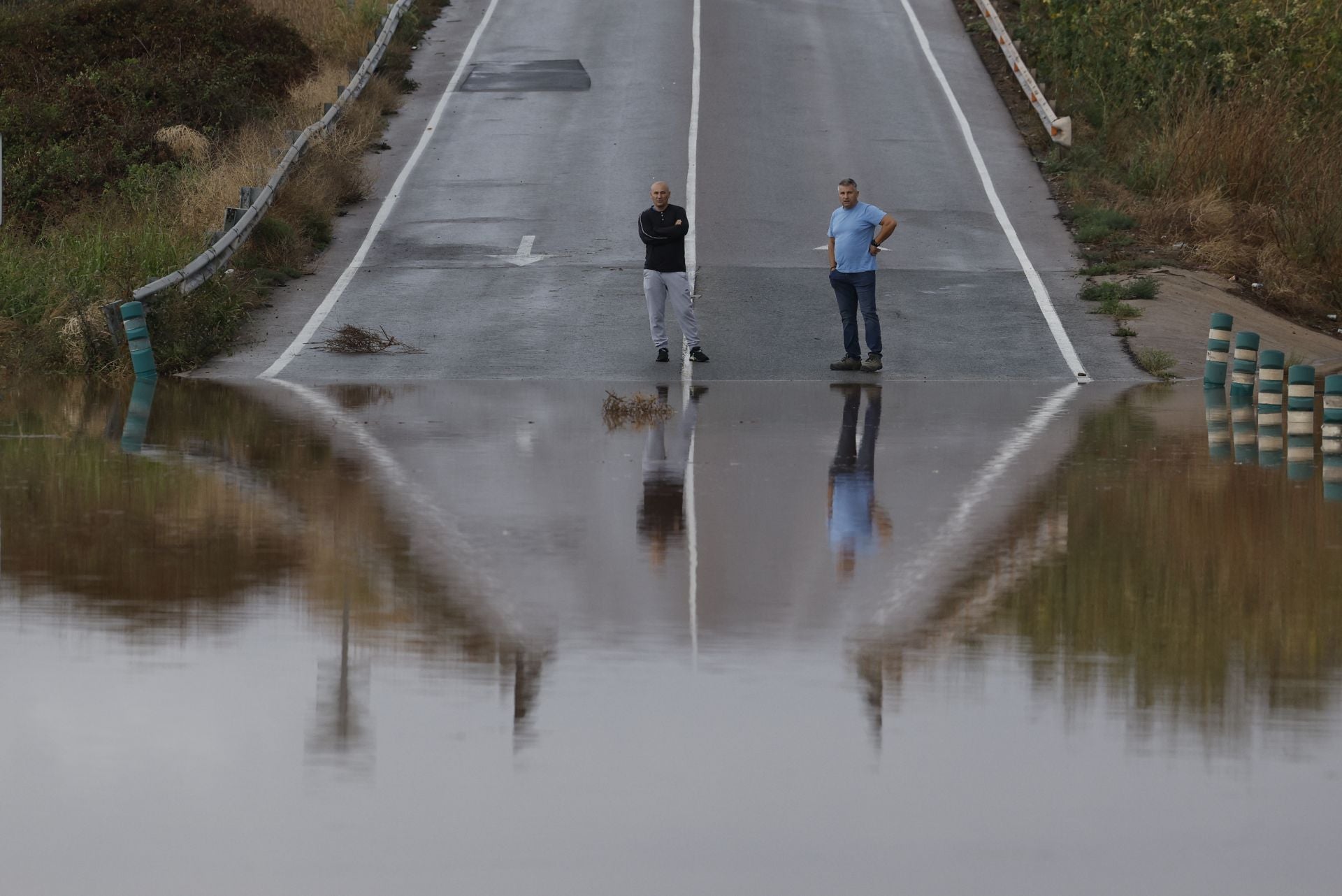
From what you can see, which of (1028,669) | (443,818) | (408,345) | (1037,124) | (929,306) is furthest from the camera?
(1037,124)

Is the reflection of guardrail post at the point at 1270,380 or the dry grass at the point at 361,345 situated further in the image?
the dry grass at the point at 361,345

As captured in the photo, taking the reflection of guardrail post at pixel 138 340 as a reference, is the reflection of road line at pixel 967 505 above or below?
above

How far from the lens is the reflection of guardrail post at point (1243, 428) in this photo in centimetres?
1397

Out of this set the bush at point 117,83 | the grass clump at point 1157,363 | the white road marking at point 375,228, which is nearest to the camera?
the grass clump at point 1157,363

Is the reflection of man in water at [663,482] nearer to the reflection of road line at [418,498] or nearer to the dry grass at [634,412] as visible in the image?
the dry grass at [634,412]

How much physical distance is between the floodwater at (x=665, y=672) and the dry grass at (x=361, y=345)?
670 cm

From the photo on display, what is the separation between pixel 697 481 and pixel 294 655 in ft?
16.9

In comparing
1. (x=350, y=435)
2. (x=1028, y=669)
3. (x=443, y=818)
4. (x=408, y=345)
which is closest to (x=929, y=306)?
(x=408, y=345)

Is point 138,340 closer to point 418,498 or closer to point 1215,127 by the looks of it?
point 418,498

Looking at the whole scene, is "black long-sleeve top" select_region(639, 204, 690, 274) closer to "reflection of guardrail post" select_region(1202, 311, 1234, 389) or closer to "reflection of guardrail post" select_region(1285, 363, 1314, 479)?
"reflection of guardrail post" select_region(1202, 311, 1234, 389)

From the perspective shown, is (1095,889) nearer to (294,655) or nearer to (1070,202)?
(294,655)

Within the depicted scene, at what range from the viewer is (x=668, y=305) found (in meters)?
22.8

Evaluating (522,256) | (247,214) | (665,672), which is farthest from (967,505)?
(247,214)

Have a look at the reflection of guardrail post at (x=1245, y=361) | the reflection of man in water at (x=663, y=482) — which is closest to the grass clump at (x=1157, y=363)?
the reflection of guardrail post at (x=1245, y=361)
